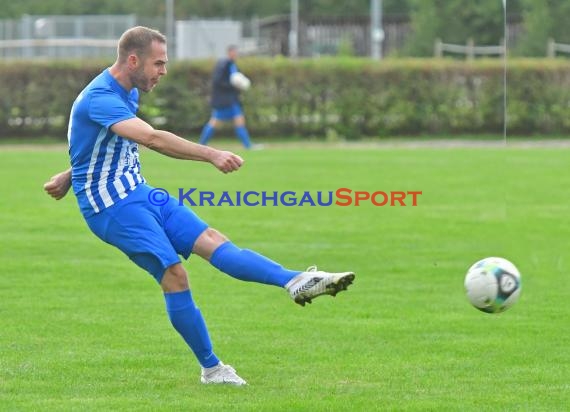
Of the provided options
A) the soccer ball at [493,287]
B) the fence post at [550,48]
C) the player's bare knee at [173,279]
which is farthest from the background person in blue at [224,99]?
the player's bare knee at [173,279]

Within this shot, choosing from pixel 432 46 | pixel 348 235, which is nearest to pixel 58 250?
pixel 348 235

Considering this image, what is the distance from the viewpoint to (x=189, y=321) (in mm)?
7516

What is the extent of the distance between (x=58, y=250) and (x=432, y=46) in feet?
127

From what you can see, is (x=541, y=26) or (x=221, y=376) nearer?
(x=221, y=376)

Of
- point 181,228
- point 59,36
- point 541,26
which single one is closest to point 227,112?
point 541,26

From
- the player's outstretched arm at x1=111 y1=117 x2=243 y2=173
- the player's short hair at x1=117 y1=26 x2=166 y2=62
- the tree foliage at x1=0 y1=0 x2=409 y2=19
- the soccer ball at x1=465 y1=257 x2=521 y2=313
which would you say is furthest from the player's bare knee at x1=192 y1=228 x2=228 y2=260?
the tree foliage at x1=0 y1=0 x2=409 y2=19

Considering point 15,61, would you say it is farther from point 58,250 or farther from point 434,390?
point 434,390

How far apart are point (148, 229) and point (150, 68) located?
0.87 meters

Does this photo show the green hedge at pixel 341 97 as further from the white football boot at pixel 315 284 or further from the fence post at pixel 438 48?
the white football boot at pixel 315 284

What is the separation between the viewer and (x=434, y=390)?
294 inches

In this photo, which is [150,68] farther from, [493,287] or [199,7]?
[199,7]

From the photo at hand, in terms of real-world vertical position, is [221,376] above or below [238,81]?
below

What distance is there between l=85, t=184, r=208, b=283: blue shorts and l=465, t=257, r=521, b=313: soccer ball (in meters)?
1.67

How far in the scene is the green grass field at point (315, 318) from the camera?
7430mm
